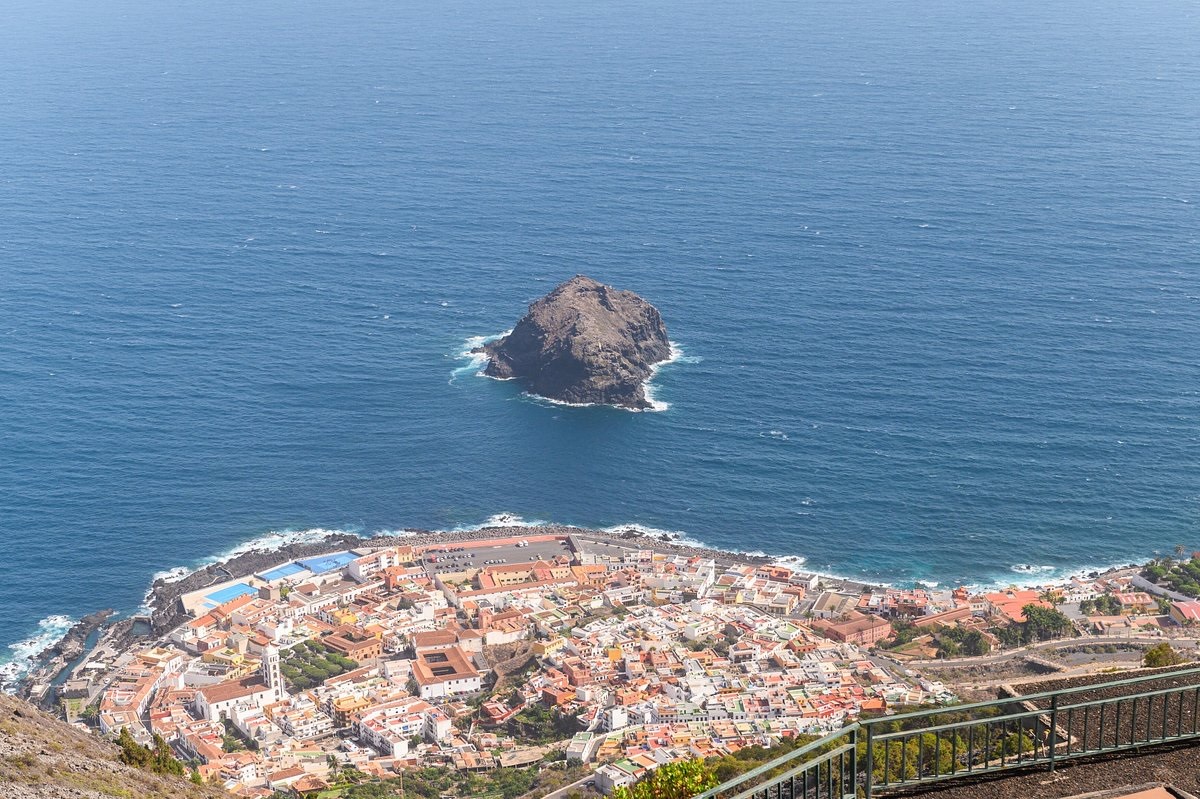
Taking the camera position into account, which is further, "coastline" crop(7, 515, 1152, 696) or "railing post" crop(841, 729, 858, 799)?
"coastline" crop(7, 515, 1152, 696)

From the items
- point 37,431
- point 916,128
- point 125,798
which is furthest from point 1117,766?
point 916,128

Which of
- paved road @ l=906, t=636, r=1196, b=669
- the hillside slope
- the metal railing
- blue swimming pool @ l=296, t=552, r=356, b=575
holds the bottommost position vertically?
paved road @ l=906, t=636, r=1196, b=669

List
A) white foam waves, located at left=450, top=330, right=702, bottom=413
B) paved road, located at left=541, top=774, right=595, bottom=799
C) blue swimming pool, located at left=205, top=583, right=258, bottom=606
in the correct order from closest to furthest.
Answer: paved road, located at left=541, top=774, right=595, bottom=799 < blue swimming pool, located at left=205, top=583, right=258, bottom=606 < white foam waves, located at left=450, top=330, right=702, bottom=413

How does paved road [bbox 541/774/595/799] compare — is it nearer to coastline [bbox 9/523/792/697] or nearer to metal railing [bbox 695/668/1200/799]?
coastline [bbox 9/523/792/697]

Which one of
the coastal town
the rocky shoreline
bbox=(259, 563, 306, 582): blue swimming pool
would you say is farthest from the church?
bbox=(259, 563, 306, 582): blue swimming pool

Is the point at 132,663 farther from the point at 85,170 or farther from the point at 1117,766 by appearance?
the point at 85,170

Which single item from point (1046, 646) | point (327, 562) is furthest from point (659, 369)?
point (1046, 646)

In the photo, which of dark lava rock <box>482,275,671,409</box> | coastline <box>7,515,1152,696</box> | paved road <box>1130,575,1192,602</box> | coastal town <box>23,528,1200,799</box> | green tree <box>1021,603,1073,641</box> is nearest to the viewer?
coastal town <box>23,528,1200,799</box>
